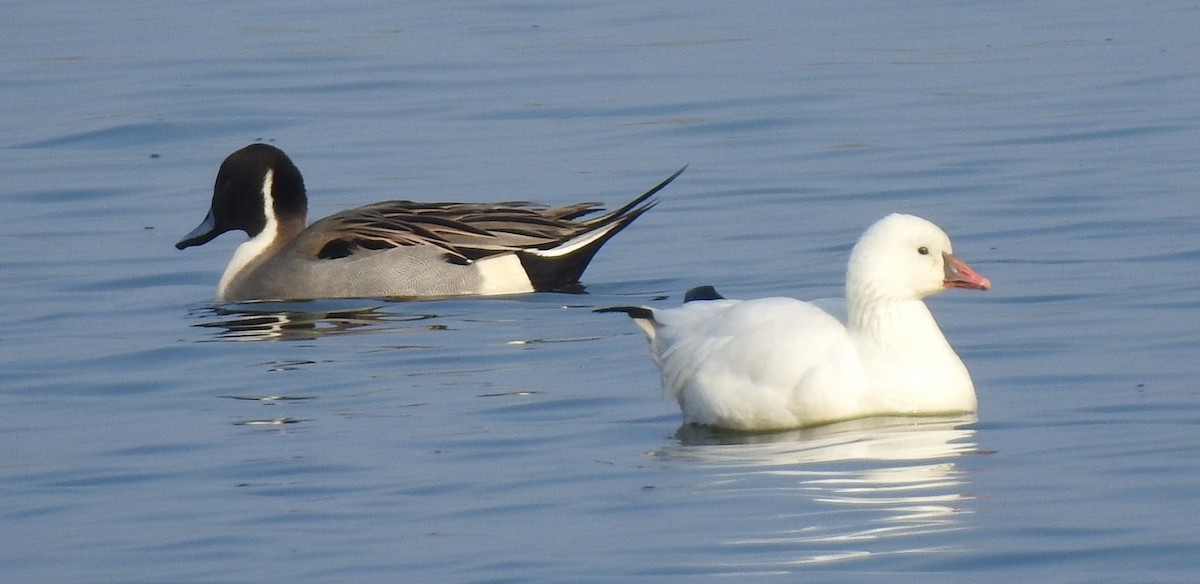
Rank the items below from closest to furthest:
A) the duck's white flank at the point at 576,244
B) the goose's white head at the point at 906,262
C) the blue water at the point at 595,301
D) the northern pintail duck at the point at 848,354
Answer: the blue water at the point at 595,301, the northern pintail duck at the point at 848,354, the goose's white head at the point at 906,262, the duck's white flank at the point at 576,244

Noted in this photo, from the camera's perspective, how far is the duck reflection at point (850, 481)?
6.28 metres

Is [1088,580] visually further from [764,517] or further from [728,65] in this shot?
[728,65]

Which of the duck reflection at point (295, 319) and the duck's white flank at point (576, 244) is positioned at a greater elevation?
the duck's white flank at point (576, 244)

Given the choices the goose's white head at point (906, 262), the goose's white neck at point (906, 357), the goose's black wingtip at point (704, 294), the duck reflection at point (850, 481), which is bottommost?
the duck reflection at point (850, 481)

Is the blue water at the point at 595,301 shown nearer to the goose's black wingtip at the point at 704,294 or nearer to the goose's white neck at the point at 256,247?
the goose's white neck at the point at 256,247

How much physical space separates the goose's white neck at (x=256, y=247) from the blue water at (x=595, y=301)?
265 millimetres

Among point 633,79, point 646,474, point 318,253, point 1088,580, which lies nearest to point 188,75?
point 633,79

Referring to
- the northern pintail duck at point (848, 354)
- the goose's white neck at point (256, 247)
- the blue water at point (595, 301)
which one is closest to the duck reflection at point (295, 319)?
the blue water at point (595, 301)

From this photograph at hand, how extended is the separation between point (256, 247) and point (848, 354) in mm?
4866

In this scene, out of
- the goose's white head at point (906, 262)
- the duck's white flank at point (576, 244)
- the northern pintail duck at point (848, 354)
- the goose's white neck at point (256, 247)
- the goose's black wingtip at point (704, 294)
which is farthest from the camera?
the goose's white neck at point (256, 247)

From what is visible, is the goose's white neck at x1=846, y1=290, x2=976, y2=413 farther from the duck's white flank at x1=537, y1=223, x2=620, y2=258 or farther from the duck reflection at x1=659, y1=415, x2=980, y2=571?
the duck's white flank at x1=537, y1=223, x2=620, y2=258

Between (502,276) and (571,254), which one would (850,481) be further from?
(502,276)

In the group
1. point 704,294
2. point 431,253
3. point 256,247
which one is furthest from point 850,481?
point 256,247

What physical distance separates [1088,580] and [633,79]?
11643mm
